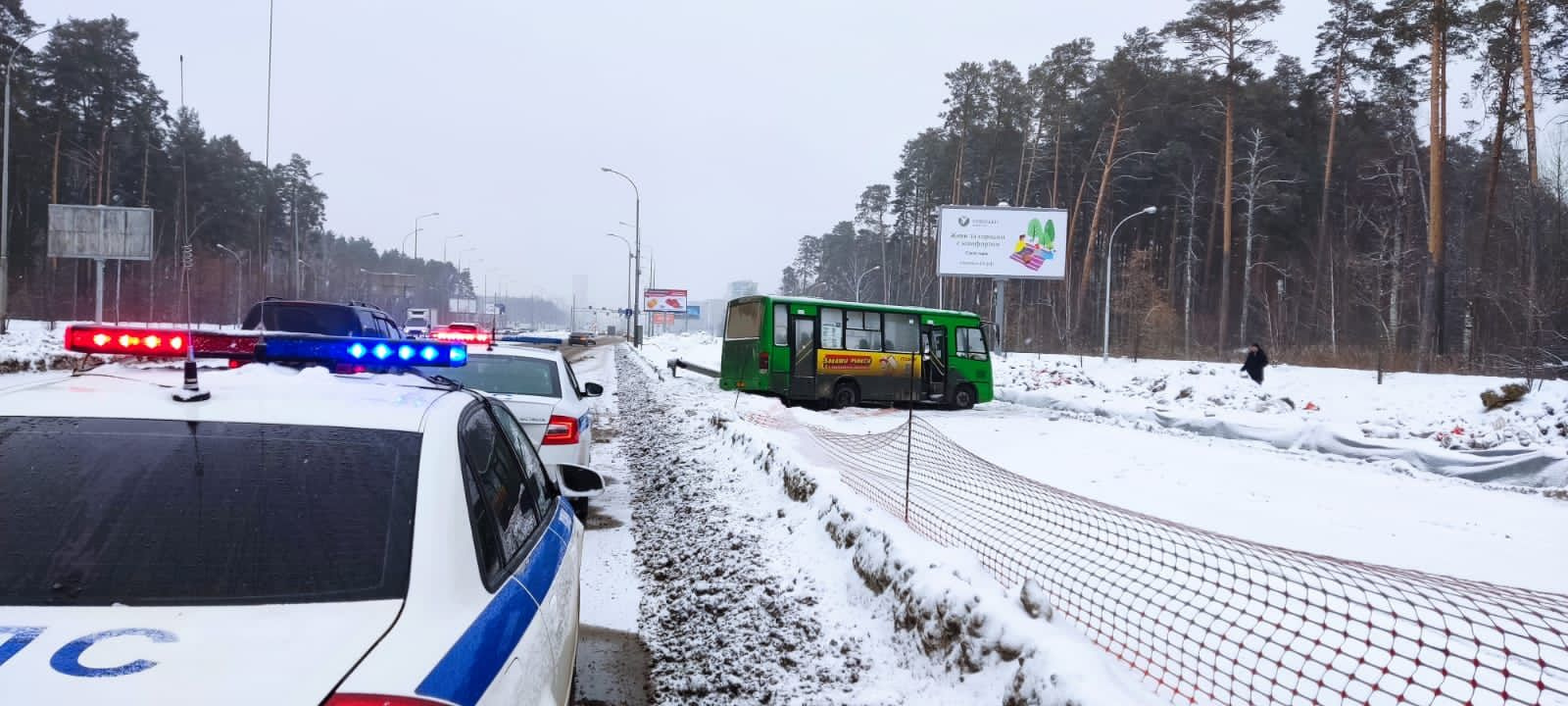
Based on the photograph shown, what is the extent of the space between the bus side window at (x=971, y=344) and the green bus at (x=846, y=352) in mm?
27

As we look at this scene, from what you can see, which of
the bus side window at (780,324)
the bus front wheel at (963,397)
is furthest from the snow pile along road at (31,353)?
the bus front wheel at (963,397)

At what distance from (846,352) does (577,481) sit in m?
18.4

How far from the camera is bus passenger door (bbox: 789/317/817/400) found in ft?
70.6

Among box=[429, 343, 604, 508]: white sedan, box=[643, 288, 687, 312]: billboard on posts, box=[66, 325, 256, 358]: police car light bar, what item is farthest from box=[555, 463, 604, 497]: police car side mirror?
box=[643, 288, 687, 312]: billboard on posts

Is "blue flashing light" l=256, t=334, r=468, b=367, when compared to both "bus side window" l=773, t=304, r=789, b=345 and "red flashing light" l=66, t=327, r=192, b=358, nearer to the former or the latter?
"red flashing light" l=66, t=327, r=192, b=358

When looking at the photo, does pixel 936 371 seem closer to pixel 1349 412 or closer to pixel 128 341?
pixel 1349 412

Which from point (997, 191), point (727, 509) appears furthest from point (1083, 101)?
point (727, 509)

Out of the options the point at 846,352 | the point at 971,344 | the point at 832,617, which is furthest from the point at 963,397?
the point at 832,617

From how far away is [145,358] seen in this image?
9.50 ft

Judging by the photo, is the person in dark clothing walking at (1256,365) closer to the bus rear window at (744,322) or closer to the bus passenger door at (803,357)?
the bus passenger door at (803,357)

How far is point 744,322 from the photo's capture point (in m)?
Answer: 22.7

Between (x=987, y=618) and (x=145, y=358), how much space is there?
3.42 meters

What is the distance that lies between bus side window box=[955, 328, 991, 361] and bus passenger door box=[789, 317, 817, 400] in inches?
178

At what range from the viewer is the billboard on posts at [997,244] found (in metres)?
39.3
